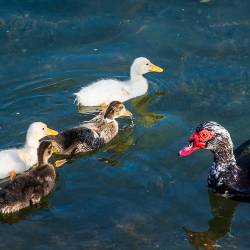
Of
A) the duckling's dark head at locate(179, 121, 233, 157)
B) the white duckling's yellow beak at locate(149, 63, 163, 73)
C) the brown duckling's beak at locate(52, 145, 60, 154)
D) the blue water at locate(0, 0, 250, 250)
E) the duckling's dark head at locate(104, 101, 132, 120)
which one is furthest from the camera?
the white duckling's yellow beak at locate(149, 63, 163, 73)

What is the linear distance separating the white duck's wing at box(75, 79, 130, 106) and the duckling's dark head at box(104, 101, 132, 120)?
453mm

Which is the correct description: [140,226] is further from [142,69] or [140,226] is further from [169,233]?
[142,69]

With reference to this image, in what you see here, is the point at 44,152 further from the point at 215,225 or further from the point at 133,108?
the point at 133,108

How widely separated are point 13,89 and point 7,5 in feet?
7.60

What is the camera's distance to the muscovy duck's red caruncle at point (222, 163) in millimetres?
8516

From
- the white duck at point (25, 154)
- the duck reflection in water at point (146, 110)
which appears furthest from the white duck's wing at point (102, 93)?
the white duck at point (25, 154)

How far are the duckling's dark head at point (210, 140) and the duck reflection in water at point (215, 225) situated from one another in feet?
1.60

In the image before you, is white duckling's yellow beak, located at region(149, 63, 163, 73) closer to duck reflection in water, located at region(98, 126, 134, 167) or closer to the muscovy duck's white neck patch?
duck reflection in water, located at region(98, 126, 134, 167)

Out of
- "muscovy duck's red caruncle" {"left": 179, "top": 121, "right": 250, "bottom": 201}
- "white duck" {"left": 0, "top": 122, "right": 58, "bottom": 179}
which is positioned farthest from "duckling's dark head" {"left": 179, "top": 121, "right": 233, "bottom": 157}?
"white duck" {"left": 0, "top": 122, "right": 58, "bottom": 179}

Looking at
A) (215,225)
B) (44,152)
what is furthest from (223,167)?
(44,152)

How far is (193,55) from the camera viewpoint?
11070 millimetres

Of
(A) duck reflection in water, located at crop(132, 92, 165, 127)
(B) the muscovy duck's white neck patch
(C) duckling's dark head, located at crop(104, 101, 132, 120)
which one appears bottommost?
(B) the muscovy duck's white neck patch

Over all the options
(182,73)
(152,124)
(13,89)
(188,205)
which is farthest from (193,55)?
(188,205)

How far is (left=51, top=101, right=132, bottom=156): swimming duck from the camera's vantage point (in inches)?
360
